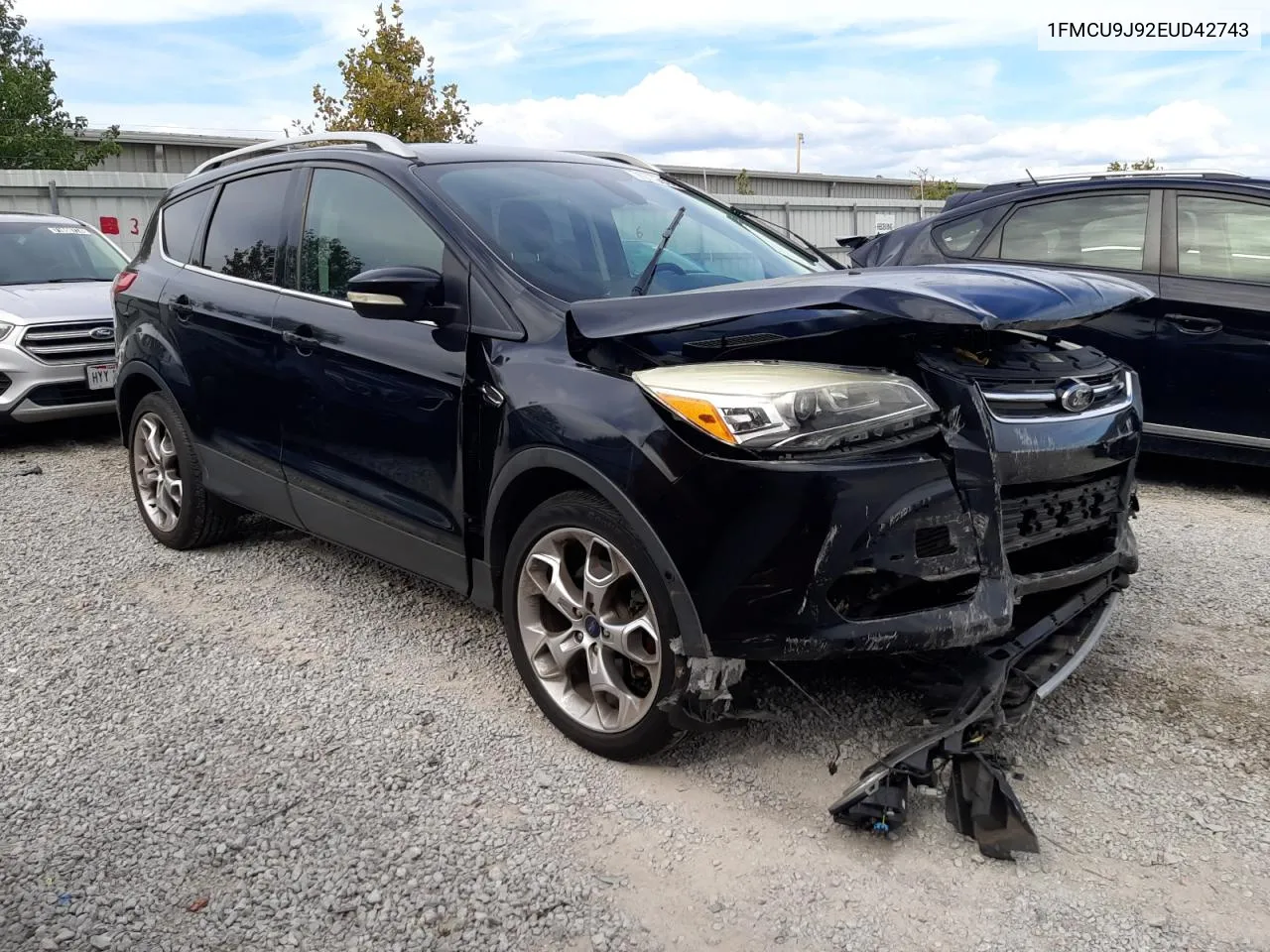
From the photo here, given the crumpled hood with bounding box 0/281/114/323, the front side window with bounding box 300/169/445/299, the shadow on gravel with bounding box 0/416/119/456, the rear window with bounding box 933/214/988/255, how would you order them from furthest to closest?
the shadow on gravel with bounding box 0/416/119/456 < the crumpled hood with bounding box 0/281/114/323 < the rear window with bounding box 933/214/988/255 < the front side window with bounding box 300/169/445/299

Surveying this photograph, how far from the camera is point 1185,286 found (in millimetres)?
5691

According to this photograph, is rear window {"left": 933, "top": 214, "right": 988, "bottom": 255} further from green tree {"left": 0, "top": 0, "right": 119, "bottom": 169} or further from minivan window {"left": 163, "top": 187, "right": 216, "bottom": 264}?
green tree {"left": 0, "top": 0, "right": 119, "bottom": 169}

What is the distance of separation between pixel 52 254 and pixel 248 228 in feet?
17.8

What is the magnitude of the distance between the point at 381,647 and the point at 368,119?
21215 mm

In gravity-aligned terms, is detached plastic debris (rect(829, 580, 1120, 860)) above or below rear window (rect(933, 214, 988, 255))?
below

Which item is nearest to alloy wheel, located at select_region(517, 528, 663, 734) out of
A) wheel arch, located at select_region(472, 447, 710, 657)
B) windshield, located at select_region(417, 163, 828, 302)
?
wheel arch, located at select_region(472, 447, 710, 657)

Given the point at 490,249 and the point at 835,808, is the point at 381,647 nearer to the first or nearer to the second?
the point at 490,249

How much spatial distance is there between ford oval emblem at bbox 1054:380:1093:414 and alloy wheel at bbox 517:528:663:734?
1.29m

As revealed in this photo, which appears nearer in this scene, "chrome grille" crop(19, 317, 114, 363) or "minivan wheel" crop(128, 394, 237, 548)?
"minivan wheel" crop(128, 394, 237, 548)

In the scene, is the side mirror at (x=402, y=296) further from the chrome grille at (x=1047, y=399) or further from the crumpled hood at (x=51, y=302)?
the crumpled hood at (x=51, y=302)

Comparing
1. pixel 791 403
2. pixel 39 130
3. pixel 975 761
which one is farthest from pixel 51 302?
pixel 39 130

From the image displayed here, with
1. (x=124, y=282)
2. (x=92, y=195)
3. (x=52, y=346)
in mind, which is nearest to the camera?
Answer: (x=124, y=282)

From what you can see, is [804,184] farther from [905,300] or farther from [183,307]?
[905,300]

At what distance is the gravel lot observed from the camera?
8.08 ft
